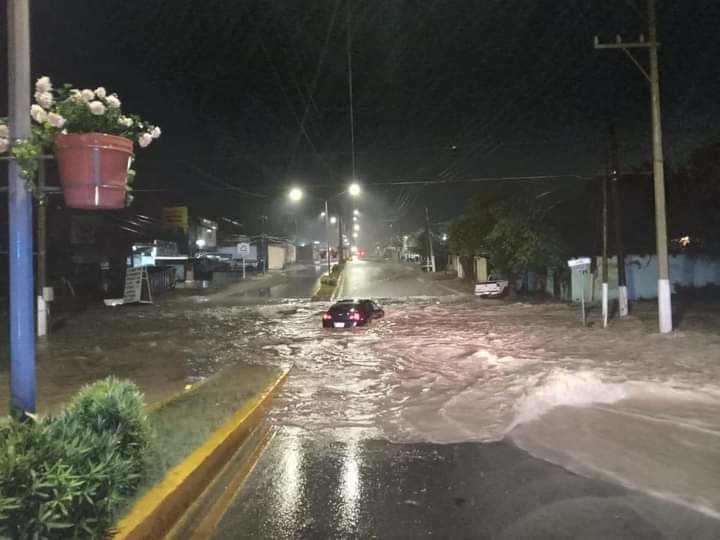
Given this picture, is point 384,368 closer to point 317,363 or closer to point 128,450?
point 317,363

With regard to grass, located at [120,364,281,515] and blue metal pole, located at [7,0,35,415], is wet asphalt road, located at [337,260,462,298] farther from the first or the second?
blue metal pole, located at [7,0,35,415]

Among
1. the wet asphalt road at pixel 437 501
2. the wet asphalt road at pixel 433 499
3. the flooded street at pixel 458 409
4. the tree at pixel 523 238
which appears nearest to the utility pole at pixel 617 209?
the flooded street at pixel 458 409

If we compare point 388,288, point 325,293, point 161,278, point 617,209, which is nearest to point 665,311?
point 617,209

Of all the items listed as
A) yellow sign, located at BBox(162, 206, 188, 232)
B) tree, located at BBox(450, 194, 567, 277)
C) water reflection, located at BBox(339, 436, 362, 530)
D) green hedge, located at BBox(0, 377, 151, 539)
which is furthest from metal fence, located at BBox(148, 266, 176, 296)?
green hedge, located at BBox(0, 377, 151, 539)

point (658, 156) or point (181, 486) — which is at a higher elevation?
point (658, 156)

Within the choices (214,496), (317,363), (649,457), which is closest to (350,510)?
(214,496)

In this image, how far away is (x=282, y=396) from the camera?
36.7ft

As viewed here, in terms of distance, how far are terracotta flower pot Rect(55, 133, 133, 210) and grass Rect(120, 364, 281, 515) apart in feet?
7.20

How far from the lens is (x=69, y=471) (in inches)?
156

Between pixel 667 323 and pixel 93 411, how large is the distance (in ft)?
54.8

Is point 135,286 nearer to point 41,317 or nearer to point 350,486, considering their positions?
point 41,317

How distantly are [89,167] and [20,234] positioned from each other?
729 millimetres

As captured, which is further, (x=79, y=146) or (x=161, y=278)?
(x=161, y=278)

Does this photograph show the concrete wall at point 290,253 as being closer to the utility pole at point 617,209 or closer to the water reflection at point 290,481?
the utility pole at point 617,209
